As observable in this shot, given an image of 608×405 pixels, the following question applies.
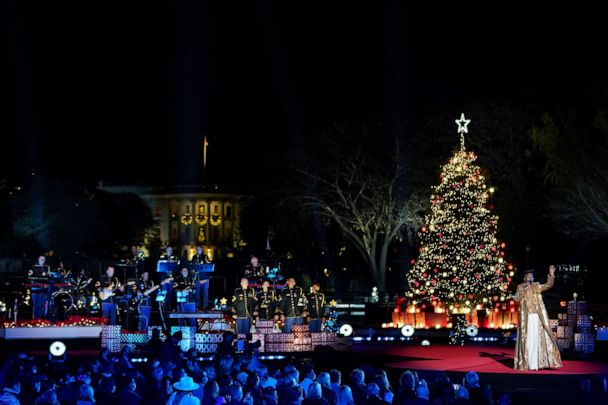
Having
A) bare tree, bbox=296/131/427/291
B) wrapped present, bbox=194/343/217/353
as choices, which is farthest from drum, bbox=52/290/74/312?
bare tree, bbox=296/131/427/291

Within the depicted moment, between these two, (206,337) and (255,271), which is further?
(255,271)

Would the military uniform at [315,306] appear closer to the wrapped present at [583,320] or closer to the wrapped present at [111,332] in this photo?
the wrapped present at [111,332]

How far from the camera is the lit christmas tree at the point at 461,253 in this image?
109 ft

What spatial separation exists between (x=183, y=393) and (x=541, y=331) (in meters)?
11.9

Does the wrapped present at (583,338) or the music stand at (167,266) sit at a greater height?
the music stand at (167,266)

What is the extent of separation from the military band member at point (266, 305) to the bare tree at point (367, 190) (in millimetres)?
22724

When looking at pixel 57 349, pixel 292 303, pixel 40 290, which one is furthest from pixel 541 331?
pixel 40 290

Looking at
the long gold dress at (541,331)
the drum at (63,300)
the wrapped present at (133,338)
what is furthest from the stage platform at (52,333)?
the long gold dress at (541,331)

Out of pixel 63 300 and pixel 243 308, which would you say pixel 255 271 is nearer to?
pixel 243 308

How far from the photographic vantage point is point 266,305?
89.1 ft

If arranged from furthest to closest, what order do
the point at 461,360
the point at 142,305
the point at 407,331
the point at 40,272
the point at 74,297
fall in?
the point at 74,297 → the point at 407,331 → the point at 40,272 → the point at 142,305 → the point at 461,360

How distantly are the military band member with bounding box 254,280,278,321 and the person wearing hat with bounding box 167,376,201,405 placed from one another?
620 inches

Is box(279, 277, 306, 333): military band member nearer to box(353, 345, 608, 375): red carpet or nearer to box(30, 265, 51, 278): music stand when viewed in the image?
box(353, 345, 608, 375): red carpet

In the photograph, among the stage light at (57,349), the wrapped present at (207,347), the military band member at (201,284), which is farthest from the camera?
the military band member at (201,284)
